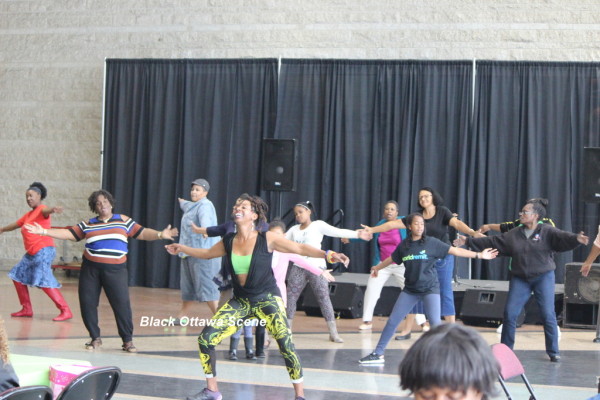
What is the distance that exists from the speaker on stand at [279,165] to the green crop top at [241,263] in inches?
235

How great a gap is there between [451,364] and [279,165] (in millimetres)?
10381

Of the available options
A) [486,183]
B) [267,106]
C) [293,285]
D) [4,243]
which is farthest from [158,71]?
[293,285]

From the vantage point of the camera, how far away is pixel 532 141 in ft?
40.9

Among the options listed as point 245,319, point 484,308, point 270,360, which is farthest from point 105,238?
point 484,308

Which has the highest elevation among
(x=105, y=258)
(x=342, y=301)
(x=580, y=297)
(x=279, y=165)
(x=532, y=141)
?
(x=532, y=141)

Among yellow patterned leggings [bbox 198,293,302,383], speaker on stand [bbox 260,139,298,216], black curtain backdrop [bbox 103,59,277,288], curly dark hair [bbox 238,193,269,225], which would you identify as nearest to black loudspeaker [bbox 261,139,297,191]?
speaker on stand [bbox 260,139,298,216]

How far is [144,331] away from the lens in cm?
960

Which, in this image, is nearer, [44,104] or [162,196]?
[162,196]

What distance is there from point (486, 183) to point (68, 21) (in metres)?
7.08

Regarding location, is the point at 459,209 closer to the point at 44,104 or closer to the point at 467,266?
the point at 467,266

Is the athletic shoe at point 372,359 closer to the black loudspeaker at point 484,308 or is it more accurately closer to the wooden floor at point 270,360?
the wooden floor at point 270,360

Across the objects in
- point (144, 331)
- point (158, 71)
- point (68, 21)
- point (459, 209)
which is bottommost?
point (144, 331)

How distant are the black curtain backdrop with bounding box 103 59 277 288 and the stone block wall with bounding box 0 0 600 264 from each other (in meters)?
0.53

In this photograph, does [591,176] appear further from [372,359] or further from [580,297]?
[372,359]
